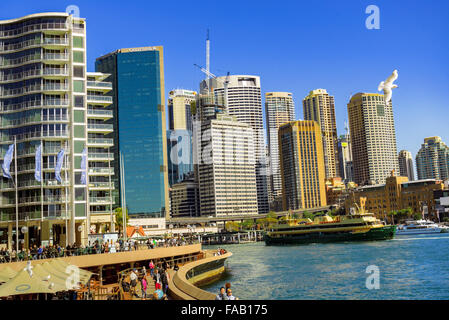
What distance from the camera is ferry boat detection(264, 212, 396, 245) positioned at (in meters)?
140

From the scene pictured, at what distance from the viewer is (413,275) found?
194 ft

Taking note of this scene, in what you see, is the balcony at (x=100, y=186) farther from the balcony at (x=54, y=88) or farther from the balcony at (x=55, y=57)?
the balcony at (x=55, y=57)

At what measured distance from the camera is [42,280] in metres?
28.8

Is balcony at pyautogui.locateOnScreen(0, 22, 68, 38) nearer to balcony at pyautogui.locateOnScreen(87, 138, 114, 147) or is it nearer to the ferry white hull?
balcony at pyautogui.locateOnScreen(87, 138, 114, 147)

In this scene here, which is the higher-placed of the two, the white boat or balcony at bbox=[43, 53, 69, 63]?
balcony at bbox=[43, 53, 69, 63]

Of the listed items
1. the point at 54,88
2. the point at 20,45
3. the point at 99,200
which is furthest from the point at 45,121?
the point at 99,200

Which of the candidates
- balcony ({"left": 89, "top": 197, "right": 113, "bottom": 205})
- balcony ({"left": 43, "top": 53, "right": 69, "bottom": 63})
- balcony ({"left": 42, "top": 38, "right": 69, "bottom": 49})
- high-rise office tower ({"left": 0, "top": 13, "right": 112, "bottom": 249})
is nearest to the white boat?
balcony ({"left": 89, "top": 197, "right": 113, "bottom": 205})

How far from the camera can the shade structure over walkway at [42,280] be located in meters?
27.2

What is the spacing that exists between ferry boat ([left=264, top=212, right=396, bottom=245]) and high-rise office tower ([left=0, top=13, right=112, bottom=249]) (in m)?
89.8

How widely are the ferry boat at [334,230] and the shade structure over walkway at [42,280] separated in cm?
11703

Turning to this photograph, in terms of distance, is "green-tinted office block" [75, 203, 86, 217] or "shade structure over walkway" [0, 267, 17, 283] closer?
"shade structure over walkway" [0, 267, 17, 283]

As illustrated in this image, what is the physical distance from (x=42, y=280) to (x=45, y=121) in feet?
161

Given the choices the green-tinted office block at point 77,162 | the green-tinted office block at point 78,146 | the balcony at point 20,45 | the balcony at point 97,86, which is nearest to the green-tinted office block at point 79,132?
the green-tinted office block at point 78,146
